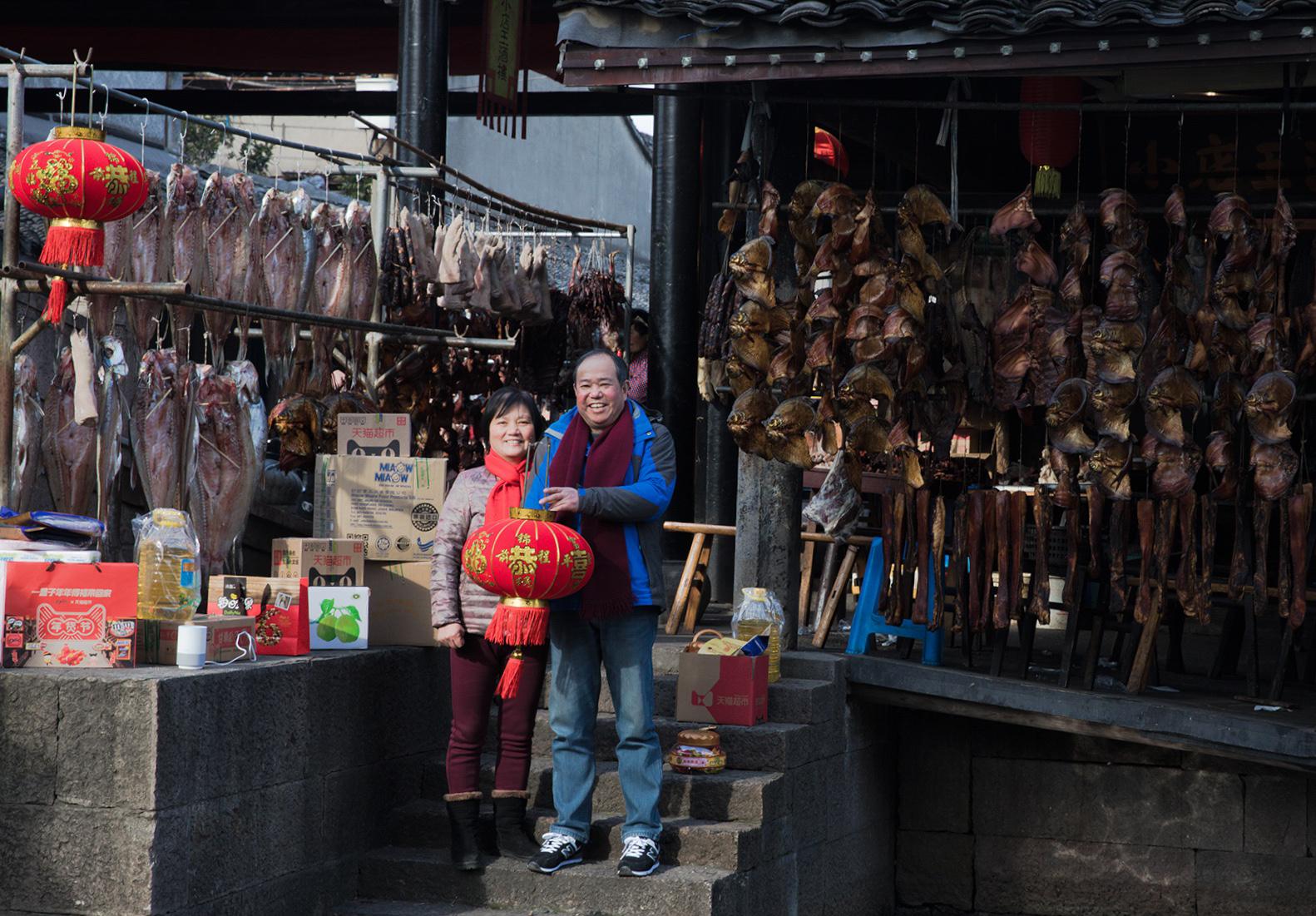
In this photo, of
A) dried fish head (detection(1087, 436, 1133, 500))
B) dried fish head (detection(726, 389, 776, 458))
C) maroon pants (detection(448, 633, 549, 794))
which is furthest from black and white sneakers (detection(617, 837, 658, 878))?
dried fish head (detection(1087, 436, 1133, 500))

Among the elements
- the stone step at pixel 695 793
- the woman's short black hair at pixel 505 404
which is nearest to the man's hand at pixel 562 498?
the woman's short black hair at pixel 505 404

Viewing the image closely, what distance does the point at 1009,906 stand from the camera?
859 centimetres

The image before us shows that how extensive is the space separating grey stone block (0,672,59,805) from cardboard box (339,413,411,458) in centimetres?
216

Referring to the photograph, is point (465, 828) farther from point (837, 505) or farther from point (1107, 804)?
point (1107, 804)

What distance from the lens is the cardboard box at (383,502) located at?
23.4ft

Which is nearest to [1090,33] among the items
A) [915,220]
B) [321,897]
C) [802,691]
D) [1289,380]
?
[915,220]

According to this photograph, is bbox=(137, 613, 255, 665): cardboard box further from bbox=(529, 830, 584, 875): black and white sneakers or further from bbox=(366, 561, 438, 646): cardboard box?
bbox=(529, 830, 584, 875): black and white sneakers

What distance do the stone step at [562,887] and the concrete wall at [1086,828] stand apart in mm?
2567

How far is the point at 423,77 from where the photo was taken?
34.1 ft

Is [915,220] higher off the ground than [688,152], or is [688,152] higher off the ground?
[688,152]

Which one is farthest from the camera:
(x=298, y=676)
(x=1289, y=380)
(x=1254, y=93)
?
(x=1254, y=93)

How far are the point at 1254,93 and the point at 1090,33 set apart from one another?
3385 mm

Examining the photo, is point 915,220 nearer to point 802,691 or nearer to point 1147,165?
point 802,691

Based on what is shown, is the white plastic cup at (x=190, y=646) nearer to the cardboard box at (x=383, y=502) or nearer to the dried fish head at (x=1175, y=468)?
the cardboard box at (x=383, y=502)
